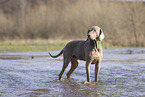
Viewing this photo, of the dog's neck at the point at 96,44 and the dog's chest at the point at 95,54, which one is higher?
the dog's neck at the point at 96,44

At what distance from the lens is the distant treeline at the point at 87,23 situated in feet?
108

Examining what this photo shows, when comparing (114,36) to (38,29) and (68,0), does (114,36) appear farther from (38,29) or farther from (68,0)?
(68,0)

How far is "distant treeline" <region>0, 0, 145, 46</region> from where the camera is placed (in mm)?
32812

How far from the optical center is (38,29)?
44.0 meters

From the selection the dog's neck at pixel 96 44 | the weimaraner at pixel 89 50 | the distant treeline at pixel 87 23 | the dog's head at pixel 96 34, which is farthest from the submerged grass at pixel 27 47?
the dog's head at pixel 96 34

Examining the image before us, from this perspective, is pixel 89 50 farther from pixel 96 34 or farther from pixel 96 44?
pixel 96 34

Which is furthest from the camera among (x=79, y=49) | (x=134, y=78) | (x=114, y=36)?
(x=114, y=36)

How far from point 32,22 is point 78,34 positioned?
26.8ft

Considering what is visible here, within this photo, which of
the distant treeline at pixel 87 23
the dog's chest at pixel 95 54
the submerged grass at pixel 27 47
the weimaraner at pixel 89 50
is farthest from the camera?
the distant treeline at pixel 87 23

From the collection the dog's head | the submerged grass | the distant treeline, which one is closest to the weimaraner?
the dog's head

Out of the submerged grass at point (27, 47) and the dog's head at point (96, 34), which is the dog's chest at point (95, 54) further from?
the submerged grass at point (27, 47)

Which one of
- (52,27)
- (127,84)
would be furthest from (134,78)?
(52,27)

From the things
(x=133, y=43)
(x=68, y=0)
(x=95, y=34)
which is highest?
(x=68, y=0)

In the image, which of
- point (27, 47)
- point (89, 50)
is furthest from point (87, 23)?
point (89, 50)
